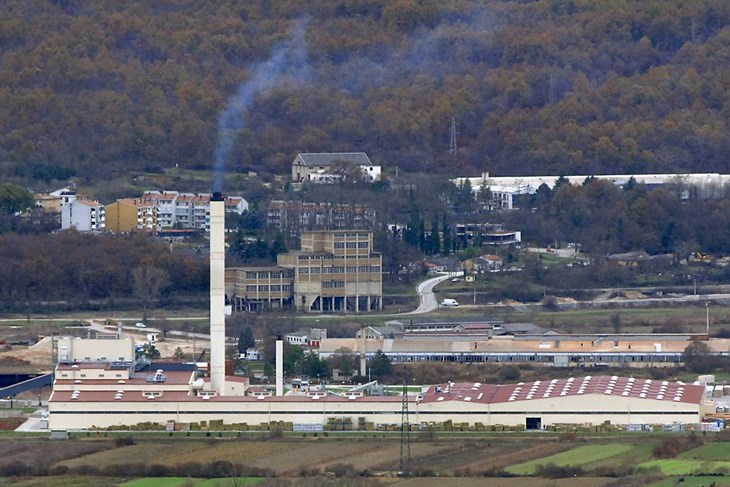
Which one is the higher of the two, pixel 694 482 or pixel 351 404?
pixel 351 404

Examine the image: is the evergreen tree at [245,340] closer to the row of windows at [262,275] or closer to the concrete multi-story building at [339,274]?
the row of windows at [262,275]

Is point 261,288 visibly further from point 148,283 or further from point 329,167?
point 329,167

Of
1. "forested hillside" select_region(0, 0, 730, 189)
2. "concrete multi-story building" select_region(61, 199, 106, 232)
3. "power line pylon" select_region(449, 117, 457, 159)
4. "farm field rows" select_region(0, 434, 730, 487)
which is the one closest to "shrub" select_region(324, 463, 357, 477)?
"farm field rows" select_region(0, 434, 730, 487)

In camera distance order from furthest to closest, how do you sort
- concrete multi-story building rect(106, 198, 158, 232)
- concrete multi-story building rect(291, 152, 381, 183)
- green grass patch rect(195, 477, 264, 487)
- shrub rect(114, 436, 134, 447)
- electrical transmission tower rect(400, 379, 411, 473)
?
1. concrete multi-story building rect(291, 152, 381, 183)
2. concrete multi-story building rect(106, 198, 158, 232)
3. shrub rect(114, 436, 134, 447)
4. electrical transmission tower rect(400, 379, 411, 473)
5. green grass patch rect(195, 477, 264, 487)

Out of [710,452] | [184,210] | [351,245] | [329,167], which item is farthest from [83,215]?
[710,452]

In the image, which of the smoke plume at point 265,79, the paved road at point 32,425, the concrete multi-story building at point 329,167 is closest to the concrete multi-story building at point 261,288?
the concrete multi-story building at point 329,167

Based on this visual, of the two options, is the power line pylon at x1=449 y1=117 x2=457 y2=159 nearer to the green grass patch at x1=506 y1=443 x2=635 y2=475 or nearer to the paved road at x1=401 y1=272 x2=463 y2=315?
the paved road at x1=401 y1=272 x2=463 y2=315

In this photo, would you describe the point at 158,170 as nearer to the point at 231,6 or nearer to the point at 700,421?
the point at 231,6
